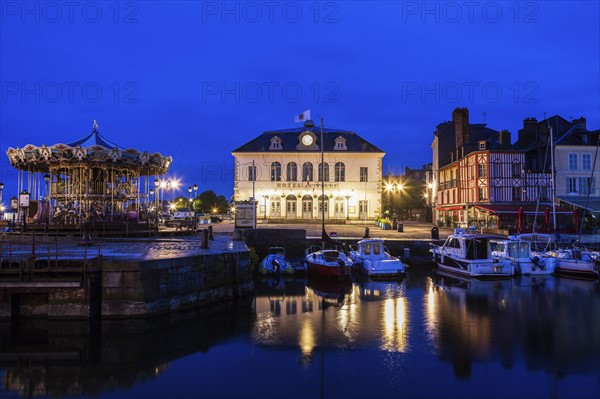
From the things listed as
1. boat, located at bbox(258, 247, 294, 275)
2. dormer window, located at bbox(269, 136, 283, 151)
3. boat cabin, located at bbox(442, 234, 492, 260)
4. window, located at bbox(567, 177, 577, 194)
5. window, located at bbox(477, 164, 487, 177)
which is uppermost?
dormer window, located at bbox(269, 136, 283, 151)

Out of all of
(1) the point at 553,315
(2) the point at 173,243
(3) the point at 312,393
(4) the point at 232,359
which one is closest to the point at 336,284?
(2) the point at 173,243

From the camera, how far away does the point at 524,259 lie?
2539cm

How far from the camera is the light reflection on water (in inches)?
388

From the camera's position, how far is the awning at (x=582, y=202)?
123ft

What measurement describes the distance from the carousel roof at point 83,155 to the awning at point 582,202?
105ft

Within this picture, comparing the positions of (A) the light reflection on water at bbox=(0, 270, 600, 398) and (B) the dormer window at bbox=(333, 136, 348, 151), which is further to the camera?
(B) the dormer window at bbox=(333, 136, 348, 151)

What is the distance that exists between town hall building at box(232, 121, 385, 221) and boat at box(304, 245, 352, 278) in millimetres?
24355

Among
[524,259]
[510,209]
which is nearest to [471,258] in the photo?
[524,259]

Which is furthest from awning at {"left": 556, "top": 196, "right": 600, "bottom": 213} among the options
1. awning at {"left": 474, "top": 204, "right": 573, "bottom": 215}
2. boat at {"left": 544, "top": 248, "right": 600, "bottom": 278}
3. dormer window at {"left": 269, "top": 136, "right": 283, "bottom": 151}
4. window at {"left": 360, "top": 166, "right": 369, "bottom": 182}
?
dormer window at {"left": 269, "top": 136, "right": 283, "bottom": 151}

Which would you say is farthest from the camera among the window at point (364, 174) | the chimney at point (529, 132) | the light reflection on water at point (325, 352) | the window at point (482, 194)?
the window at point (364, 174)

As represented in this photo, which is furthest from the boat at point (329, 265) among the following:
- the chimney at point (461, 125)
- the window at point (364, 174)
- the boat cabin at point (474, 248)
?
the chimney at point (461, 125)

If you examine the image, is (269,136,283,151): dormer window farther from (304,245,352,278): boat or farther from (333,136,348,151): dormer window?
(304,245,352,278): boat

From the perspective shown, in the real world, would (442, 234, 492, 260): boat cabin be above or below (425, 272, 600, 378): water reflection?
above

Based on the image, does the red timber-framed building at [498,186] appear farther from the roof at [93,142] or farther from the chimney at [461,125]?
the roof at [93,142]
